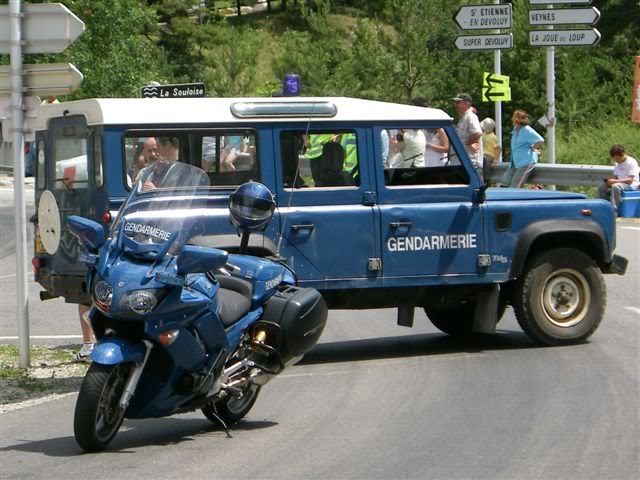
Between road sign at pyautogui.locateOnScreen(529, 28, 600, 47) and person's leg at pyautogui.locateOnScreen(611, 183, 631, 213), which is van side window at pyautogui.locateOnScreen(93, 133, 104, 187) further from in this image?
road sign at pyautogui.locateOnScreen(529, 28, 600, 47)

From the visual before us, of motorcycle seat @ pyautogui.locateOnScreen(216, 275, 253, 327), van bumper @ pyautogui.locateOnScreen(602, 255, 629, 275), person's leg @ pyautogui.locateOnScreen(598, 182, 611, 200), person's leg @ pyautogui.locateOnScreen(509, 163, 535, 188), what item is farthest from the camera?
person's leg @ pyautogui.locateOnScreen(509, 163, 535, 188)

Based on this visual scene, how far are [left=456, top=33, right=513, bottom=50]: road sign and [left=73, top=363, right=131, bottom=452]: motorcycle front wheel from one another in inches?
758

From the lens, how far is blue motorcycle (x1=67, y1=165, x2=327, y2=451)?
7.04 meters

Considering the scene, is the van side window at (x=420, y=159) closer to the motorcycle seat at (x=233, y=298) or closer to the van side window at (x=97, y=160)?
the van side window at (x=97, y=160)

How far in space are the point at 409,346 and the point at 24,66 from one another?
4.18 metres

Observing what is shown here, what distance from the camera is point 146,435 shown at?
8.05m

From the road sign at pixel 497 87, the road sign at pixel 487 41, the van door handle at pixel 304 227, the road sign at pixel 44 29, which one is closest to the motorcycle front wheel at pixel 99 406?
the van door handle at pixel 304 227

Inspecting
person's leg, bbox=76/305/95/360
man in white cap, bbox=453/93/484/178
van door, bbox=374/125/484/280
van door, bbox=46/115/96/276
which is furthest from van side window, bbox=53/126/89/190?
man in white cap, bbox=453/93/484/178

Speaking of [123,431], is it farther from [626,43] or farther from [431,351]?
[626,43]

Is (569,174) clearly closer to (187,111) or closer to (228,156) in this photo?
(228,156)

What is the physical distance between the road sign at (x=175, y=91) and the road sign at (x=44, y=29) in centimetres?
815

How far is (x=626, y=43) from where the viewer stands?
195 feet

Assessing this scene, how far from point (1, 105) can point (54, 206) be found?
1.00 metres

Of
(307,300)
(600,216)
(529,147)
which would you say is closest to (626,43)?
(529,147)
